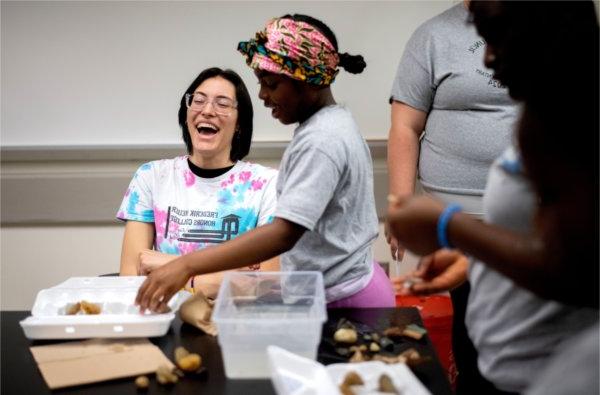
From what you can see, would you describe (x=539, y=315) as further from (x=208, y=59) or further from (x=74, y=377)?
(x=208, y=59)

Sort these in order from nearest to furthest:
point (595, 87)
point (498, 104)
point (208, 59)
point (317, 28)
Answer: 1. point (595, 87)
2. point (317, 28)
3. point (498, 104)
4. point (208, 59)

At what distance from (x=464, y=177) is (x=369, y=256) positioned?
15.7 inches

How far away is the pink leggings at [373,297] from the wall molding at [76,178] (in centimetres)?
108

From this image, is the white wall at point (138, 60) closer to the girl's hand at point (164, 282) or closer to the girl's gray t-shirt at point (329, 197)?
the girl's gray t-shirt at point (329, 197)

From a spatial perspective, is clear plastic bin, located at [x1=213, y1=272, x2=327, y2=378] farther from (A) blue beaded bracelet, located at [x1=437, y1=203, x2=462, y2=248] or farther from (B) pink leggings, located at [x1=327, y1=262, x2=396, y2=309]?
(A) blue beaded bracelet, located at [x1=437, y1=203, x2=462, y2=248]

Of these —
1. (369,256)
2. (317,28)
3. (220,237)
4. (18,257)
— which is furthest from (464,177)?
(18,257)

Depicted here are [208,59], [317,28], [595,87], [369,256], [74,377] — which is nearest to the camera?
[595,87]

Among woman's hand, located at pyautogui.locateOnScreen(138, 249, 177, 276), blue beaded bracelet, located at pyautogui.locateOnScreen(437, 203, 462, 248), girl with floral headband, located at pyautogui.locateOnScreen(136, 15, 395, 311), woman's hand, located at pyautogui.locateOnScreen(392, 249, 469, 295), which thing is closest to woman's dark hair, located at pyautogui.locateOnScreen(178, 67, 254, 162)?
woman's hand, located at pyautogui.locateOnScreen(138, 249, 177, 276)

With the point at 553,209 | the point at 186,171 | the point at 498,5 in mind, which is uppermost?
the point at 498,5

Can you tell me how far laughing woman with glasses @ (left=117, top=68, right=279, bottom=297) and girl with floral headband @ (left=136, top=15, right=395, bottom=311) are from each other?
0.48 meters

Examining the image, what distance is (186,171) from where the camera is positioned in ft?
6.84

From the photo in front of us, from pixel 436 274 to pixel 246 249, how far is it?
0.42 meters

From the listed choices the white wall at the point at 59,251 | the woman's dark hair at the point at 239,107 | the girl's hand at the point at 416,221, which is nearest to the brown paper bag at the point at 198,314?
the girl's hand at the point at 416,221

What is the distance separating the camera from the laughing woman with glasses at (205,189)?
197cm
